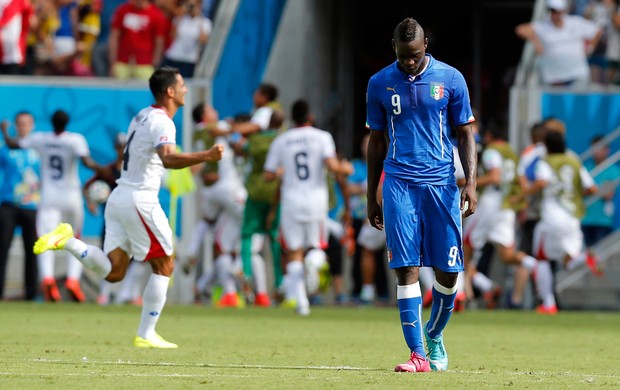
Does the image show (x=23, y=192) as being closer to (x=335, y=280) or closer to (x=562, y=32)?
(x=335, y=280)

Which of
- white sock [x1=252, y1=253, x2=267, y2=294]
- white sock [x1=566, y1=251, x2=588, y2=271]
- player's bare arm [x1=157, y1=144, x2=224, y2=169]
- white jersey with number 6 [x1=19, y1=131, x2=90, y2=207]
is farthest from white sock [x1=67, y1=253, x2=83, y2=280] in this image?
player's bare arm [x1=157, y1=144, x2=224, y2=169]

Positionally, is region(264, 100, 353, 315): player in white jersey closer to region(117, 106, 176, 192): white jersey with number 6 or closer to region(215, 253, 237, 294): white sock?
region(215, 253, 237, 294): white sock

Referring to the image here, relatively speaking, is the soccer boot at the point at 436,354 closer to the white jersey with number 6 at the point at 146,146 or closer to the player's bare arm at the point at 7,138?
the white jersey with number 6 at the point at 146,146

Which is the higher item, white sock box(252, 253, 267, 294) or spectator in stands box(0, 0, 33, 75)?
spectator in stands box(0, 0, 33, 75)

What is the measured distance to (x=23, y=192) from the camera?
2042cm

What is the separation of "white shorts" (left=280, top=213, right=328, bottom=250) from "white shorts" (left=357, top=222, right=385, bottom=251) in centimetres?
350

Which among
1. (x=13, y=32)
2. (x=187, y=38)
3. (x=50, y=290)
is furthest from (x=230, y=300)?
(x=13, y=32)

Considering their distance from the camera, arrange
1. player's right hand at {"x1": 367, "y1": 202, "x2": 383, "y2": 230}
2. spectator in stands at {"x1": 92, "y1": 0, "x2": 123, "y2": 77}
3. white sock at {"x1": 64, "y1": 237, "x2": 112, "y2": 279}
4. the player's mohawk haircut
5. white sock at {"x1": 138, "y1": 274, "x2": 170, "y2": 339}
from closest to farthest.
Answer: the player's mohawk haircut, player's right hand at {"x1": 367, "y1": 202, "x2": 383, "y2": 230}, white sock at {"x1": 138, "y1": 274, "x2": 170, "y2": 339}, white sock at {"x1": 64, "y1": 237, "x2": 112, "y2": 279}, spectator in stands at {"x1": 92, "y1": 0, "x2": 123, "y2": 77}

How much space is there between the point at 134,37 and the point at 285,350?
11.3m

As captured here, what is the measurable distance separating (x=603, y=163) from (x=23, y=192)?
795 centimetres

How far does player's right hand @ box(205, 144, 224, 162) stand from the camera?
10.5m

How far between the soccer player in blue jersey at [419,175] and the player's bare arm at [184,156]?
55.0 inches

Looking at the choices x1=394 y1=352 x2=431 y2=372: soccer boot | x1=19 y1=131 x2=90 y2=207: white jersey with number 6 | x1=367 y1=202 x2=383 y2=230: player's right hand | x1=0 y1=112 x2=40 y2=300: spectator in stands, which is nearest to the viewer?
x1=394 y1=352 x2=431 y2=372: soccer boot

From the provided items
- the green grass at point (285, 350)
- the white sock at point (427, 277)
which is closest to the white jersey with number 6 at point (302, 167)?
the green grass at point (285, 350)
